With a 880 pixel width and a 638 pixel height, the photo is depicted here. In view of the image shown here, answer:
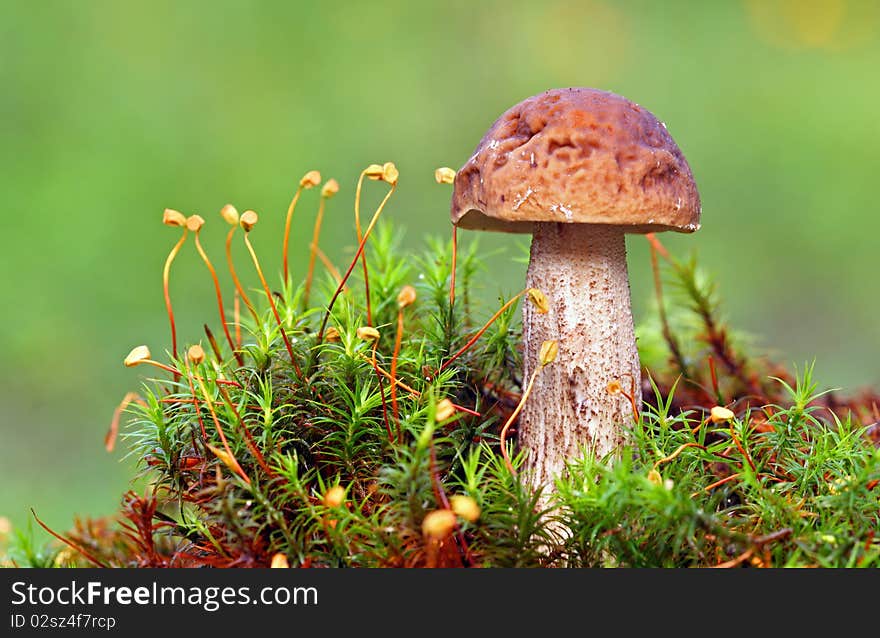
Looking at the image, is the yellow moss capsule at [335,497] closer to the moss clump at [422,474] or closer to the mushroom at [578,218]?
the moss clump at [422,474]

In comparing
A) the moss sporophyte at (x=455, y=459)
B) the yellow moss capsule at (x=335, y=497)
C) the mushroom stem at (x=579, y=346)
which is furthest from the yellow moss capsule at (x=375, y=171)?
the yellow moss capsule at (x=335, y=497)

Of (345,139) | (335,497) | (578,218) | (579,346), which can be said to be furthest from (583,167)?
(345,139)

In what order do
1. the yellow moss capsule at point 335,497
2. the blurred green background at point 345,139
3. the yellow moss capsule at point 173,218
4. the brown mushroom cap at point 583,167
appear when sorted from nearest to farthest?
the yellow moss capsule at point 335,497 → the brown mushroom cap at point 583,167 → the yellow moss capsule at point 173,218 → the blurred green background at point 345,139

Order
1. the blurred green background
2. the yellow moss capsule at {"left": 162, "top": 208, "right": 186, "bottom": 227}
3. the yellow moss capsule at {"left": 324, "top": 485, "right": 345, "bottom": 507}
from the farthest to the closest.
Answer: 1. the blurred green background
2. the yellow moss capsule at {"left": 162, "top": 208, "right": 186, "bottom": 227}
3. the yellow moss capsule at {"left": 324, "top": 485, "right": 345, "bottom": 507}

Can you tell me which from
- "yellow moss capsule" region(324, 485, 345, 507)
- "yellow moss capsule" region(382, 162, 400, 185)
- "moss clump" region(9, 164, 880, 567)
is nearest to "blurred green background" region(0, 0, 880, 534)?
"moss clump" region(9, 164, 880, 567)

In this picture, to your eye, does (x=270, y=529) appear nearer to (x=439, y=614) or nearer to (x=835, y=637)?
(x=439, y=614)

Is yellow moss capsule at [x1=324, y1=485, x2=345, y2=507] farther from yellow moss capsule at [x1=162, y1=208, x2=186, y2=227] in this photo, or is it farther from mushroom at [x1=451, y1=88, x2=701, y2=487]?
yellow moss capsule at [x1=162, y1=208, x2=186, y2=227]

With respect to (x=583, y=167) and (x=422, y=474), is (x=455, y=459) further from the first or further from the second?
(x=583, y=167)

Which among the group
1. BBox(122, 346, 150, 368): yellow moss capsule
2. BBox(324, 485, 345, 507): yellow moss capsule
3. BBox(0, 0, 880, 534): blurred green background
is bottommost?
BBox(324, 485, 345, 507): yellow moss capsule
